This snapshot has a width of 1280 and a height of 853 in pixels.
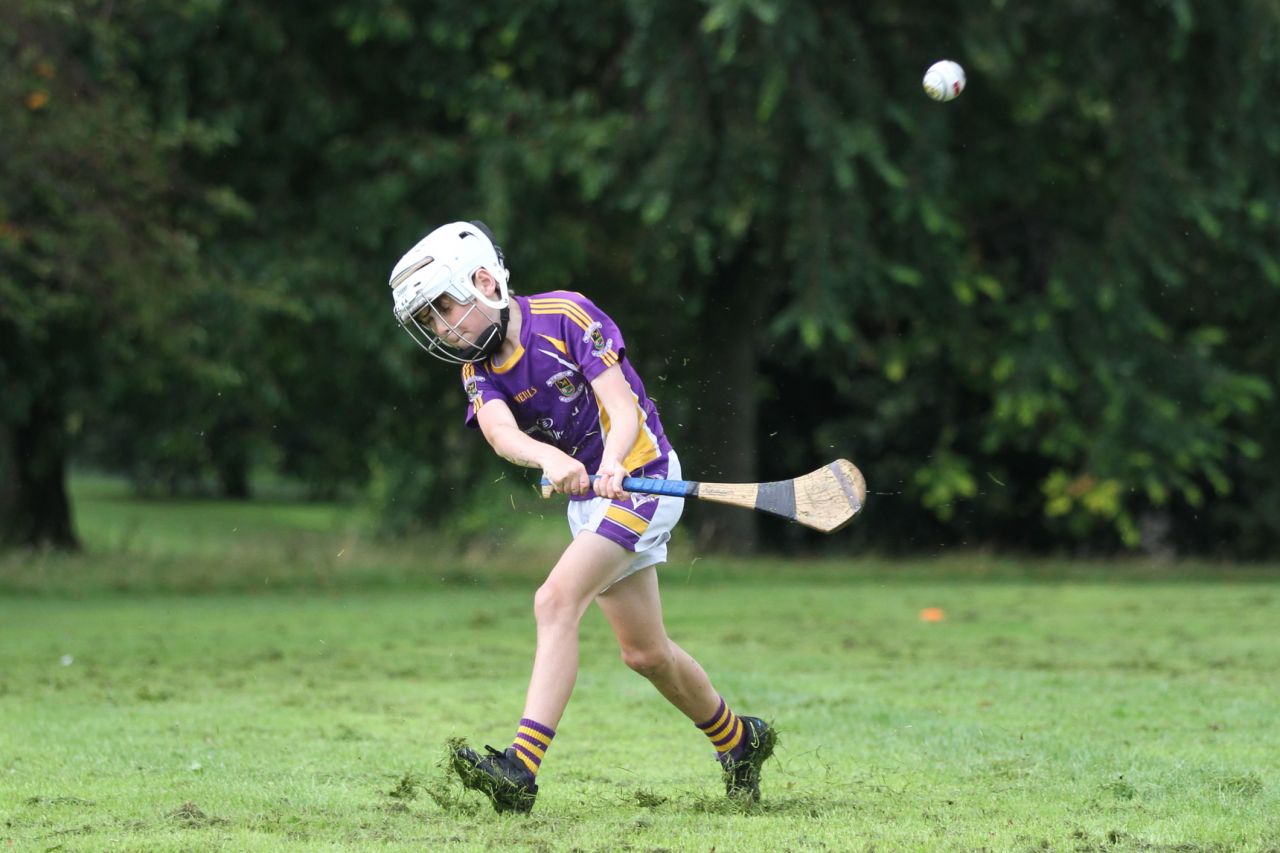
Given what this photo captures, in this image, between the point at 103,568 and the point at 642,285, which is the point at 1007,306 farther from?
the point at 103,568

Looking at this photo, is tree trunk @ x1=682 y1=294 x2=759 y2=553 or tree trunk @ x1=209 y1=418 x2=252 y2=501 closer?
tree trunk @ x1=209 y1=418 x2=252 y2=501

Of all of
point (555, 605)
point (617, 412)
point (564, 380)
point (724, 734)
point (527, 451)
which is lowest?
point (724, 734)

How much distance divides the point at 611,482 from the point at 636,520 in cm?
29

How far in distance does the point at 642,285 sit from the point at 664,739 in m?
12.8

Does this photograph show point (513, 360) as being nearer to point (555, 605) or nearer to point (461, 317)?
point (461, 317)

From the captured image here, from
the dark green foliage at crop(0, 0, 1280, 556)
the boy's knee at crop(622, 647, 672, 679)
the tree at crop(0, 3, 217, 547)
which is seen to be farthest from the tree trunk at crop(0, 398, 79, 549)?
the boy's knee at crop(622, 647, 672, 679)

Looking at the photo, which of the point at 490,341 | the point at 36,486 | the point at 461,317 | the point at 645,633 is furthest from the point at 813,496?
the point at 36,486

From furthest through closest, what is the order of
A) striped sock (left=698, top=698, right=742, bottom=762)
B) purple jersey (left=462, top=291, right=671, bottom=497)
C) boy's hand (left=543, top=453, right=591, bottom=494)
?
1. striped sock (left=698, top=698, right=742, bottom=762)
2. purple jersey (left=462, top=291, right=671, bottom=497)
3. boy's hand (left=543, top=453, right=591, bottom=494)

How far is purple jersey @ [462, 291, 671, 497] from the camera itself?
6332 mm

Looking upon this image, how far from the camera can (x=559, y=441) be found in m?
6.57

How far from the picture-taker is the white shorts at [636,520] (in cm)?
629

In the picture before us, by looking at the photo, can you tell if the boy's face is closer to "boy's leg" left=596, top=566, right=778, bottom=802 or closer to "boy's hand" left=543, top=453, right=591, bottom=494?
"boy's hand" left=543, top=453, right=591, bottom=494

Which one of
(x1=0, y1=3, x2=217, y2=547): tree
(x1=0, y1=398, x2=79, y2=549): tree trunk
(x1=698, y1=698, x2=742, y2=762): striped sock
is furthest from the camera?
(x1=0, y1=398, x2=79, y2=549): tree trunk

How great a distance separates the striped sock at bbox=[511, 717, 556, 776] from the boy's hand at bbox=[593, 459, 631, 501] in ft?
2.68
